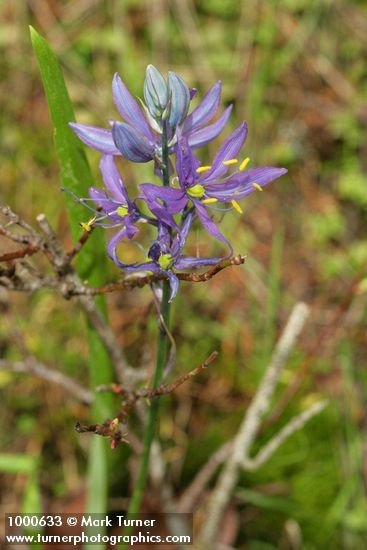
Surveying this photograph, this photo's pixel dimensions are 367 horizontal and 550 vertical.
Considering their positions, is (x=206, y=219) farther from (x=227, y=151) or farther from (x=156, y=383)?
(x=156, y=383)

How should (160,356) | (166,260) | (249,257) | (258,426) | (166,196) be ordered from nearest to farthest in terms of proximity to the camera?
1. (166,196)
2. (166,260)
3. (160,356)
4. (258,426)
5. (249,257)

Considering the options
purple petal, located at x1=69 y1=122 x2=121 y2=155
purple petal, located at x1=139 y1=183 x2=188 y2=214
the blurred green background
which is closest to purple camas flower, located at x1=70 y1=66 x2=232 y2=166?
purple petal, located at x1=69 y1=122 x2=121 y2=155

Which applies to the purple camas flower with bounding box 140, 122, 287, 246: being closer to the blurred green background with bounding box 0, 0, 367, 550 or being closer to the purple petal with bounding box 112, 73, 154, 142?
the purple petal with bounding box 112, 73, 154, 142

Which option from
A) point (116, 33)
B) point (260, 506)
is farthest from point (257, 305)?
point (116, 33)

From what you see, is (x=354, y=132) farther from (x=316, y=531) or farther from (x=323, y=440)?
(x=316, y=531)

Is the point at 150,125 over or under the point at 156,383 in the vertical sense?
over

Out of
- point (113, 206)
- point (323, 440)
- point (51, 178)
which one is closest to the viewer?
point (113, 206)

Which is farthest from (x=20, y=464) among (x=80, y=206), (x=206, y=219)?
(x=206, y=219)
